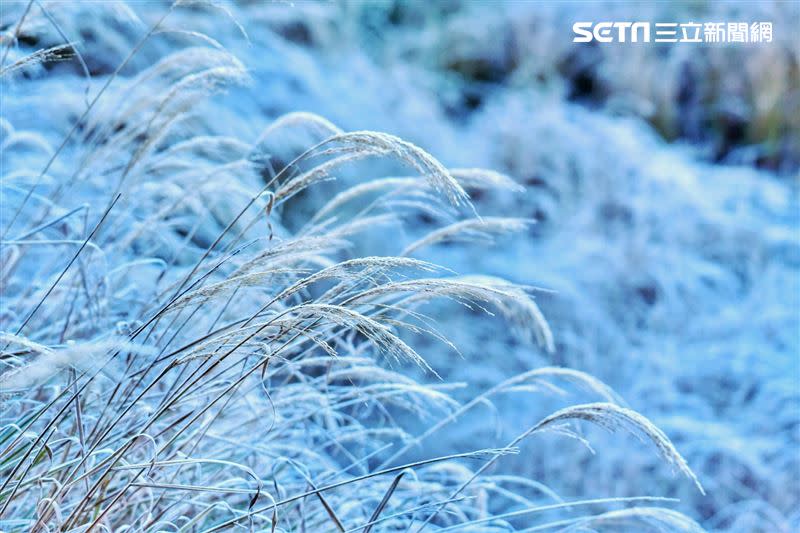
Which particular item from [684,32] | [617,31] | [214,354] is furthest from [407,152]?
[617,31]

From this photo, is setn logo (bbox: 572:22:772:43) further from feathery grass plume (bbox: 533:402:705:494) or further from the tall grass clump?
feathery grass plume (bbox: 533:402:705:494)

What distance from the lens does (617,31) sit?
5.00 m

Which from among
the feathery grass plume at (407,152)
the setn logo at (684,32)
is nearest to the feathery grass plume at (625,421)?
the feathery grass plume at (407,152)

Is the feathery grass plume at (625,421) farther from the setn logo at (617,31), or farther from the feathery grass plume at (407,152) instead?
the setn logo at (617,31)

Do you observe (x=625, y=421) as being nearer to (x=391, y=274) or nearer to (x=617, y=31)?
(x=391, y=274)

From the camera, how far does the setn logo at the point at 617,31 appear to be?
4.94 metres

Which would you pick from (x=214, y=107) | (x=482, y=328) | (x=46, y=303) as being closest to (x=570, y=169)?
(x=482, y=328)

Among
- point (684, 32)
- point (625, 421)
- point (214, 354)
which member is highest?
point (684, 32)

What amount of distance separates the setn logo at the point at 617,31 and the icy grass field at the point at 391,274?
16 cm

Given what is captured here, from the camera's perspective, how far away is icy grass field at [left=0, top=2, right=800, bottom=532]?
1.29m

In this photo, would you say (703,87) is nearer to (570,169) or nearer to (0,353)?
(570,169)

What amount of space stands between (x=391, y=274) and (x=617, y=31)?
4.16 meters

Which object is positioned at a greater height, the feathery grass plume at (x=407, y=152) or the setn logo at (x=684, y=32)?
the feathery grass plume at (x=407, y=152)

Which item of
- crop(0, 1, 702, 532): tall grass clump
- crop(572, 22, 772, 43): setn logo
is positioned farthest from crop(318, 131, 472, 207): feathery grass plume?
crop(572, 22, 772, 43): setn logo
